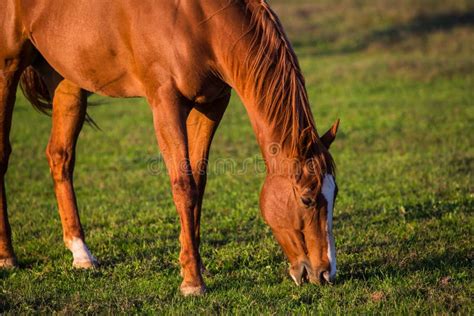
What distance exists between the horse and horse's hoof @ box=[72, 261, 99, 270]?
0.03 feet

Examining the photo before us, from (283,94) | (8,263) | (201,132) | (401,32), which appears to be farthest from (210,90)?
(401,32)

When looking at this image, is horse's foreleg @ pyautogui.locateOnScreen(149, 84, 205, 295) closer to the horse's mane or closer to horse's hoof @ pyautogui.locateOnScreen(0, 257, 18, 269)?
the horse's mane

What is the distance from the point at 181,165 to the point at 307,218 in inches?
36.9

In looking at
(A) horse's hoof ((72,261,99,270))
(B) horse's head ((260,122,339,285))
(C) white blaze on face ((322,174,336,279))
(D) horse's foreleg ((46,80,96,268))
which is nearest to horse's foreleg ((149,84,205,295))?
(B) horse's head ((260,122,339,285))

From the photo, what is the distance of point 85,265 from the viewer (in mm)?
5582

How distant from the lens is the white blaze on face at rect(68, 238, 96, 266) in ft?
18.4

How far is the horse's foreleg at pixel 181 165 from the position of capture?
480cm

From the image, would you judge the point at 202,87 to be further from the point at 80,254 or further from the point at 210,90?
the point at 80,254

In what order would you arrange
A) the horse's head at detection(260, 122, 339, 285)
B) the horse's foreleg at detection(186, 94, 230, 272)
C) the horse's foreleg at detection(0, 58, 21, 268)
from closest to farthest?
the horse's head at detection(260, 122, 339, 285)
the horse's foreleg at detection(186, 94, 230, 272)
the horse's foreleg at detection(0, 58, 21, 268)

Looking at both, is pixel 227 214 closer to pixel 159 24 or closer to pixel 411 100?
pixel 159 24

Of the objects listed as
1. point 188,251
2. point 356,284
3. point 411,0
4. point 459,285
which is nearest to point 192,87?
point 188,251

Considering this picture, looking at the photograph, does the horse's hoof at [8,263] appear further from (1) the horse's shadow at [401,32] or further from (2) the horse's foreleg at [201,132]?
(1) the horse's shadow at [401,32]

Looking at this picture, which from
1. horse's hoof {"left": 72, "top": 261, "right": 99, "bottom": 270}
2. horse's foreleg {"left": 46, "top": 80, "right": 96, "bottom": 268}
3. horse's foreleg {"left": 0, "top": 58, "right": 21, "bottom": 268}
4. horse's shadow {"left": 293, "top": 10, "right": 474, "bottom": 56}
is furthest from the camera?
horse's shadow {"left": 293, "top": 10, "right": 474, "bottom": 56}

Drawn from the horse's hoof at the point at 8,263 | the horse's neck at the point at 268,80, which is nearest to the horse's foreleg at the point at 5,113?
the horse's hoof at the point at 8,263
